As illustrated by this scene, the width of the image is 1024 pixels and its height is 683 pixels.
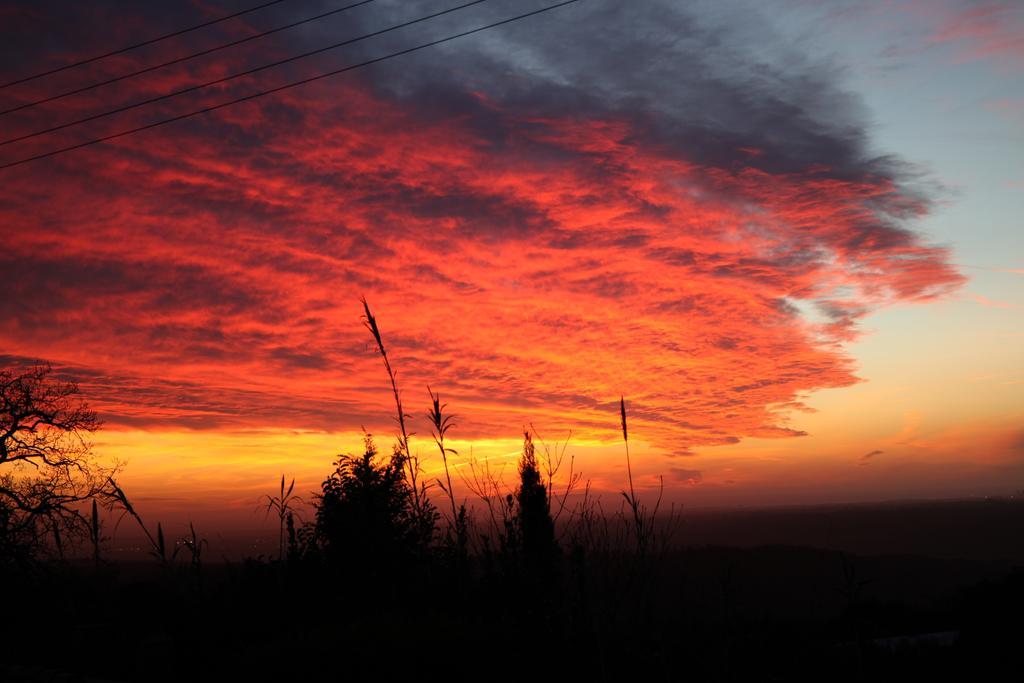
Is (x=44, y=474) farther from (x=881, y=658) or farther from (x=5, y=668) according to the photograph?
(x=881, y=658)

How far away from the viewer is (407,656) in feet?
16.9

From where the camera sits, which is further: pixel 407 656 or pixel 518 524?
pixel 518 524

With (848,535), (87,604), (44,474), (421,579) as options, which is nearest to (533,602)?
(421,579)

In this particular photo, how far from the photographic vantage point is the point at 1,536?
73.9 ft

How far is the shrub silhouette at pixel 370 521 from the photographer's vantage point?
8570mm

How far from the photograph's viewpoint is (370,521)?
571 inches

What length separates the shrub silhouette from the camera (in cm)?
857

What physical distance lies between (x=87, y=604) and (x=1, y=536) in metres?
11.1

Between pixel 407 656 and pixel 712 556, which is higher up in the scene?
pixel 407 656

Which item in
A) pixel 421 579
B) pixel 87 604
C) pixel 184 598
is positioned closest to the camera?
pixel 184 598

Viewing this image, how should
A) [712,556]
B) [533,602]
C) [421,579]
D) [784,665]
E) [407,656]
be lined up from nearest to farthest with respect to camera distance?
1. [407,656]
2. [533,602]
3. [784,665]
4. [421,579]
5. [712,556]

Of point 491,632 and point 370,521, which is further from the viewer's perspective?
point 370,521

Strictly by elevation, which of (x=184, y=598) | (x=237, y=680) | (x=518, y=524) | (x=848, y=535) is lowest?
(x=848, y=535)

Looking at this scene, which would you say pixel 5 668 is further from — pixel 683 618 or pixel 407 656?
pixel 683 618
